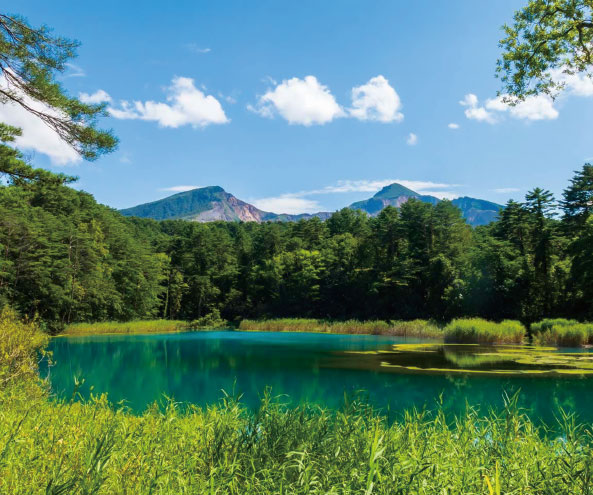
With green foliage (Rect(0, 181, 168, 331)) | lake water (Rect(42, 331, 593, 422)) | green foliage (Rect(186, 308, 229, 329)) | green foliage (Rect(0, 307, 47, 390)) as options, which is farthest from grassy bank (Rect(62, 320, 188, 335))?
green foliage (Rect(0, 307, 47, 390))

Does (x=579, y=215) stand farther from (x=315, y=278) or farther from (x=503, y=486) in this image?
(x=503, y=486)

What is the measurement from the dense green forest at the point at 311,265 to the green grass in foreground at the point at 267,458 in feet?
47.0

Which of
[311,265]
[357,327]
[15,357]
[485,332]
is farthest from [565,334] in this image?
[311,265]

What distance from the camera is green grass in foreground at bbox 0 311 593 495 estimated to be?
2594 millimetres

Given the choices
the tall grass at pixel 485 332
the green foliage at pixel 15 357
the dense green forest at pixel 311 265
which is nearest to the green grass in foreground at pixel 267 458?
the green foliage at pixel 15 357

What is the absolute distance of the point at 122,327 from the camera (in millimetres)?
32906

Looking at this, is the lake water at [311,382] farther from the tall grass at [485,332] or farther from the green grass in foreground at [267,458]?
the tall grass at [485,332]

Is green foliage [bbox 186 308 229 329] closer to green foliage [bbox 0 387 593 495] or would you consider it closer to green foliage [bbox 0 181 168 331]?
green foliage [bbox 0 181 168 331]

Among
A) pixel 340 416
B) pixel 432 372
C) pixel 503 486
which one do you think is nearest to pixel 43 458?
pixel 340 416

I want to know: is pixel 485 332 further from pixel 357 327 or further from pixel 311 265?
pixel 311 265

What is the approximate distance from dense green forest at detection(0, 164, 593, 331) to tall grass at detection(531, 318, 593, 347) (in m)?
5.06

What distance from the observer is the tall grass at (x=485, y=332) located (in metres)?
20.9

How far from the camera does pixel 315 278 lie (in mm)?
45719

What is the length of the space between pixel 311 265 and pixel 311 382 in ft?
118
